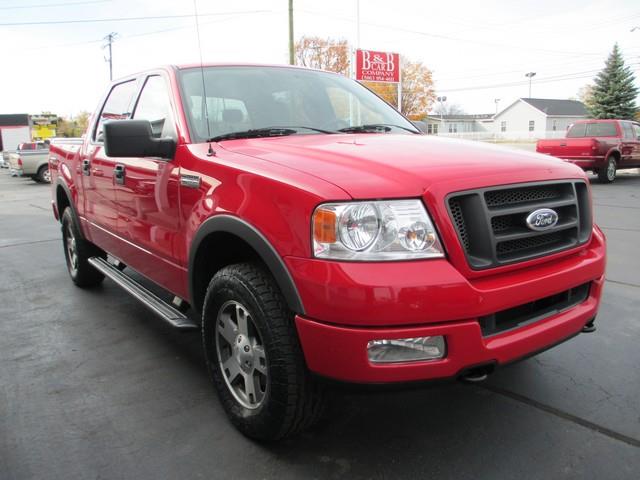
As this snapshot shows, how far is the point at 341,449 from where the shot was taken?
8.21 ft

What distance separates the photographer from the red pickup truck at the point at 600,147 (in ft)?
49.1

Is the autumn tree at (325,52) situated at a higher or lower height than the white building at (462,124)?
higher

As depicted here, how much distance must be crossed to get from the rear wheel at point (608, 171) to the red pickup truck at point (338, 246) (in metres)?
14.2

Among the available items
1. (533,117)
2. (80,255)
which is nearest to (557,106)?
(533,117)

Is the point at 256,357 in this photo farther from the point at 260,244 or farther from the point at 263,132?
the point at 263,132

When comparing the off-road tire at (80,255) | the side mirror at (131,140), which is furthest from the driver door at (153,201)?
the off-road tire at (80,255)

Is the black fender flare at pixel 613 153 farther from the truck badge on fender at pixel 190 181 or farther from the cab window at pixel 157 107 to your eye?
the truck badge on fender at pixel 190 181

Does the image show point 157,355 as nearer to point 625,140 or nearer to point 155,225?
point 155,225

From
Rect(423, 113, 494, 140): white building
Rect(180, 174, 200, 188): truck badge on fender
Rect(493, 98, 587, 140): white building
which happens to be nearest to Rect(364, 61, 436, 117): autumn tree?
Rect(493, 98, 587, 140): white building

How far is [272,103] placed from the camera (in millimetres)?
3371

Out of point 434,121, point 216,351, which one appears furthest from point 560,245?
point 434,121

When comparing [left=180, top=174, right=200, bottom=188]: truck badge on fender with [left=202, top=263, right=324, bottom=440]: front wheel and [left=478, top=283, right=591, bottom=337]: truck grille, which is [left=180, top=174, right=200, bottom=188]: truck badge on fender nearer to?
[left=202, top=263, right=324, bottom=440]: front wheel

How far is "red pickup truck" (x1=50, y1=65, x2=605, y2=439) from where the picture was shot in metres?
2.01

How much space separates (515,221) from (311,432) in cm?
140
